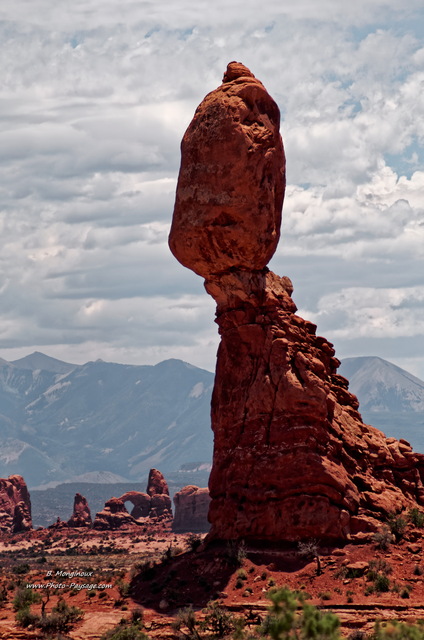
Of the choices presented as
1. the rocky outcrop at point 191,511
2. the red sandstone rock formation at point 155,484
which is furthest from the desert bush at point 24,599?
the red sandstone rock formation at point 155,484

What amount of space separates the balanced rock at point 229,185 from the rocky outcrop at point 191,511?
230 ft

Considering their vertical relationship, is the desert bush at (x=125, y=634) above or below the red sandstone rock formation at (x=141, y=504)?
below

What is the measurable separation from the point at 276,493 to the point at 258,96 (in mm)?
15587

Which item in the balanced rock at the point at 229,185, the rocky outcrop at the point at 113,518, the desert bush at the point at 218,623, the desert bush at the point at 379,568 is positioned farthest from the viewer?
the rocky outcrop at the point at 113,518

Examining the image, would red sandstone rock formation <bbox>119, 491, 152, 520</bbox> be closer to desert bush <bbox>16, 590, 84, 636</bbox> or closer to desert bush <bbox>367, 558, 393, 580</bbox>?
desert bush <bbox>16, 590, 84, 636</bbox>

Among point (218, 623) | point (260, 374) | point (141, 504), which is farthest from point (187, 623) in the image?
point (141, 504)

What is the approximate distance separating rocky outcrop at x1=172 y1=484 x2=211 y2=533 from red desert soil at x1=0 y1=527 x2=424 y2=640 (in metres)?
67.1

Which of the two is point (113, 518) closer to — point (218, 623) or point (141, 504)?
point (141, 504)

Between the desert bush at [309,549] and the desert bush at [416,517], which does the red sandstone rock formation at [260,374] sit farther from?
the desert bush at [416,517]

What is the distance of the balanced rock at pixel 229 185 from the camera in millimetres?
40812

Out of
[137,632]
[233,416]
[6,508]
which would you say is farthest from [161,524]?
[137,632]

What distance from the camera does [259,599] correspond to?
118 ft

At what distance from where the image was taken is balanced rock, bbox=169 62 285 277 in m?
40.8

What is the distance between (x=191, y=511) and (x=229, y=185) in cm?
7552
